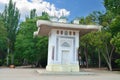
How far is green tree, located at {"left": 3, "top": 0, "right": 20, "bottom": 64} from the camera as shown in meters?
40.4

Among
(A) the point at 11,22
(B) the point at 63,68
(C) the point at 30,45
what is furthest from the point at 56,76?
(A) the point at 11,22

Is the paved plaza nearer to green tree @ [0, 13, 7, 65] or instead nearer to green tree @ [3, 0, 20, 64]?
green tree @ [0, 13, 7, 65]

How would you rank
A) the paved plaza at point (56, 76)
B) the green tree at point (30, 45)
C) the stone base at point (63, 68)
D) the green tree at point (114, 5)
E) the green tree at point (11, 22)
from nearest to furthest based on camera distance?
the paved plaza at point (56, 76), the green tree at point (114, 5), the stone base at point (63, 68), the green tree at point (30, 45), the green tree at point (11, 22)

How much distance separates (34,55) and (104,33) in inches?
490

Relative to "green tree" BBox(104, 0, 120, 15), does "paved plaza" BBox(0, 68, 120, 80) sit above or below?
below

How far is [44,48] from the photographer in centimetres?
3266

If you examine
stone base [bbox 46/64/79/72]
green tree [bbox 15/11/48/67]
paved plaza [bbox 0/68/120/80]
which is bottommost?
paved plaza [bbox 0/68/120/80]

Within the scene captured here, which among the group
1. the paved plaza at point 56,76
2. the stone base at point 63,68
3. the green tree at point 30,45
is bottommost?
the paved plaza at point 56,76

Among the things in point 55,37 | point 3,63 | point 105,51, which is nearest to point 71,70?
point 55,37

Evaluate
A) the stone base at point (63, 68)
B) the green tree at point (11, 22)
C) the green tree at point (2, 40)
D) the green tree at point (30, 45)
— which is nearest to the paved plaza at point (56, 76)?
the stone base at point (63, 68)

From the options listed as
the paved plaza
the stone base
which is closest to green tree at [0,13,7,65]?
the stone base

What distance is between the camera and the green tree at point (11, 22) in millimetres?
40406

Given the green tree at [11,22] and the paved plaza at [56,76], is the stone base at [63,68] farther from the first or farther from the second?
the green tree at [11,22]

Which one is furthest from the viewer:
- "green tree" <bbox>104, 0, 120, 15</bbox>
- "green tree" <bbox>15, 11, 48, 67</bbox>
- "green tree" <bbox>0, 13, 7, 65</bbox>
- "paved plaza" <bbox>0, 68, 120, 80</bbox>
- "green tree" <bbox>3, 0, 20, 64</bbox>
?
"green tree" <bbox>3, 0, 20, 64</bbox>
